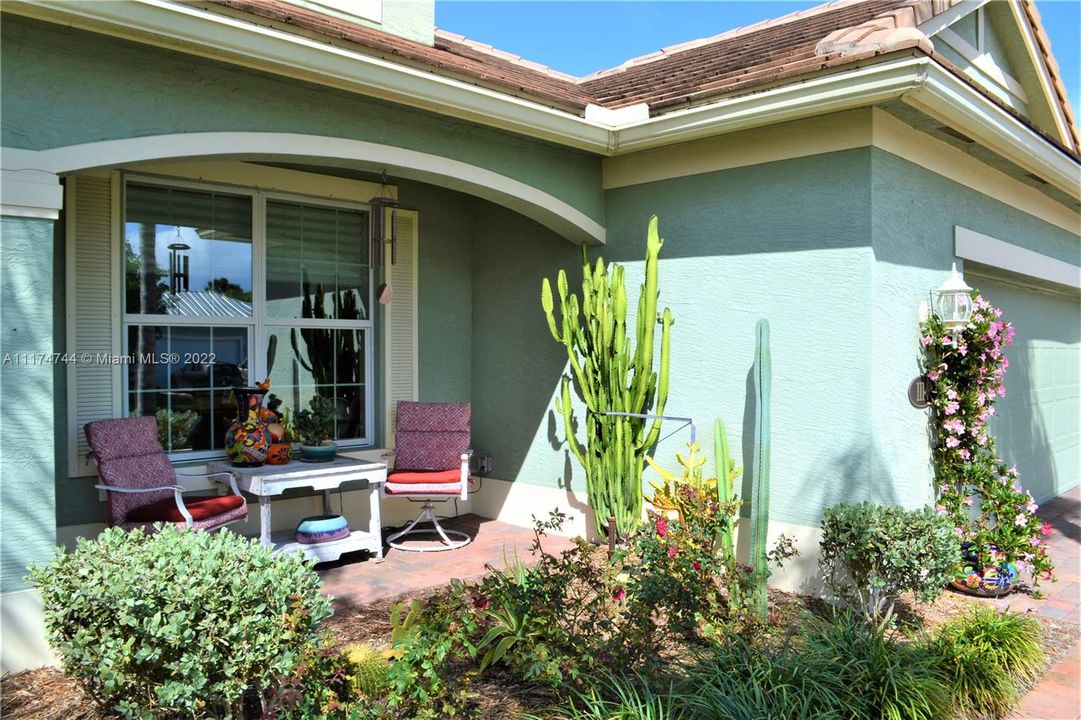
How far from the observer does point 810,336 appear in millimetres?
5316

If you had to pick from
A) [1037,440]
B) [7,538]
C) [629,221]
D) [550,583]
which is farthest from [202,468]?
[1037,440]

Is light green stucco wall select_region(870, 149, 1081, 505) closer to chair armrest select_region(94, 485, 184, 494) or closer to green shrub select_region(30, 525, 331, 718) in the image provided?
green shrub select_region(30, 525, 331, 718)

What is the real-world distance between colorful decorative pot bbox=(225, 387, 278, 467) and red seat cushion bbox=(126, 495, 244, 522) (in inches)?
21.0

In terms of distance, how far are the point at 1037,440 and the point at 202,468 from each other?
26.2 feet

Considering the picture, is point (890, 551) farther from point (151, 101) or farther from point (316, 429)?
point (151, 101)

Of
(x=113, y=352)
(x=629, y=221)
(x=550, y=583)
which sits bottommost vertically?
(x=550, y=583)

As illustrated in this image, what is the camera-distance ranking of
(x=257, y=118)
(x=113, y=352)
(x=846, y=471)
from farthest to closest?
(x=113, y=352), (x=846, y=471), (x=257, y=118)

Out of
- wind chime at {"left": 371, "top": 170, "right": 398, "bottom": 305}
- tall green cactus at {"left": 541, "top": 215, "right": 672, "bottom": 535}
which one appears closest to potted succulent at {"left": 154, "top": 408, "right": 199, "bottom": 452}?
wind chime at {"left": 371, "top": 170, "right": 398, "bottom": 305}

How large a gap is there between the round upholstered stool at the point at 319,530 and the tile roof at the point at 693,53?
136 inches

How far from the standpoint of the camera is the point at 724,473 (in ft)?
17.1

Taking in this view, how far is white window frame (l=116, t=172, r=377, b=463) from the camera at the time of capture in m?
5.60

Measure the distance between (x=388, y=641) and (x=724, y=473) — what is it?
95.3 inches

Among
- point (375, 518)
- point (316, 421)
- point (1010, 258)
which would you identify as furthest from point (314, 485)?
point (1010, 258)

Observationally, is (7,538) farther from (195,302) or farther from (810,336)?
(810,336)
